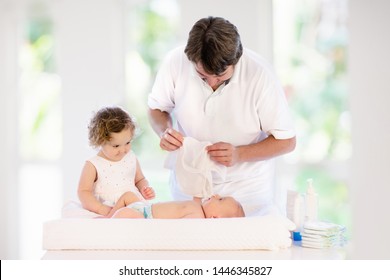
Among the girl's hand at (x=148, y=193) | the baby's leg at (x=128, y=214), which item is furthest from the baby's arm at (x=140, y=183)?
the baby's leg at (x=128, y=214)

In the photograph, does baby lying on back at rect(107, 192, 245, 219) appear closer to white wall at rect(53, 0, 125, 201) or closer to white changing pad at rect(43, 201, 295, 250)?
white changing pad at rect(43, 201, 295, 250)

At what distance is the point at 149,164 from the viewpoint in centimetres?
351

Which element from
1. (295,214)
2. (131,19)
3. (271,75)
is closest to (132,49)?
(131,19)

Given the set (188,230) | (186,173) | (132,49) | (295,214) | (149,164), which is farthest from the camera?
(132,49)

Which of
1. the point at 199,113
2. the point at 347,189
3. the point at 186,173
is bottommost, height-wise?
the point at 347,189

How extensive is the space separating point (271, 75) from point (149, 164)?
1.33m

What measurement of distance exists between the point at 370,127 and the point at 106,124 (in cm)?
176

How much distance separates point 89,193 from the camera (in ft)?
7.22

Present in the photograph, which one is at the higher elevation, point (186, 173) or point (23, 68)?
point (23, 68)

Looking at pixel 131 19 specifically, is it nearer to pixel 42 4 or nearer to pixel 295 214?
pixel 42 4

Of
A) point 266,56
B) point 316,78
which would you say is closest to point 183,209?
point 266,56

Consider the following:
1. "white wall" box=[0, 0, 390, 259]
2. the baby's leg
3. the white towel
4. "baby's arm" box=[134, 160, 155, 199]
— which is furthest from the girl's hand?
"white wall" box=[0, 0, 390, 259]

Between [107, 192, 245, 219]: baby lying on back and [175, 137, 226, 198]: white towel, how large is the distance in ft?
0.30

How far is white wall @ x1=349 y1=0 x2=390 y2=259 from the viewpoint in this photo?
3471mm
